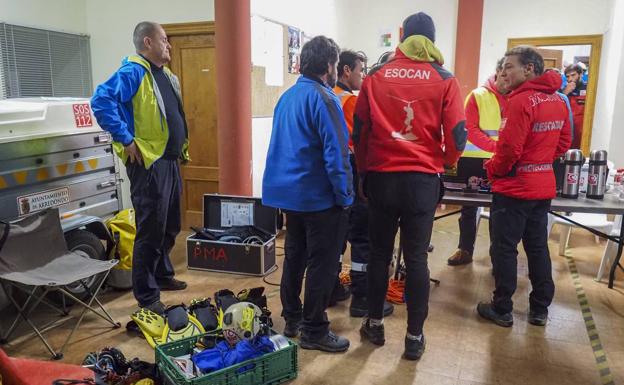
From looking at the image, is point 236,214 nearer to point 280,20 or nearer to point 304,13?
point 280,20

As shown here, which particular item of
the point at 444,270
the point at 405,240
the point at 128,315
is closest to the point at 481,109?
the point at 444,270

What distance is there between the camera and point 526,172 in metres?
2.81

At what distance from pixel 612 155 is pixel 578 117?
117cm

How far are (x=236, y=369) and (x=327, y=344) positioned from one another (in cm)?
62

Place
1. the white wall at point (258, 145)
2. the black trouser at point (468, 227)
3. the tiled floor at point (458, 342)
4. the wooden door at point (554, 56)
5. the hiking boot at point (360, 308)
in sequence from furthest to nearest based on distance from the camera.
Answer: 1. the wooden door at point (554, 56)
2. the white wall at point (258, 145)
3. the black trouser at point (468, 227)
4. the hiking boot at point (360, 308)
5. the tiled floor at point (458, 342)

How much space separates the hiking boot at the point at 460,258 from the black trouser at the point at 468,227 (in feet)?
0.12

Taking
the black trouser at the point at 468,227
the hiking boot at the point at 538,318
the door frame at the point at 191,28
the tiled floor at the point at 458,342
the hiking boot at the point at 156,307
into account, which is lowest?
the tiled floor at the point at 458,342

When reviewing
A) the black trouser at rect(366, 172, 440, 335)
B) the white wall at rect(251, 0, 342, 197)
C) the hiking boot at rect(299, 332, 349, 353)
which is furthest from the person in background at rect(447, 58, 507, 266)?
the white wall at rect(251, 0, 342, 197)

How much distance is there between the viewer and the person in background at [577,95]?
536 cm

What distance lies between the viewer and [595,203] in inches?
122

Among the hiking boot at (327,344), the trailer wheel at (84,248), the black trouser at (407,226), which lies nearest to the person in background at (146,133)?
the trailer wheel at (84,248)

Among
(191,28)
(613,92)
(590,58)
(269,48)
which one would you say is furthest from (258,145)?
(590,58)

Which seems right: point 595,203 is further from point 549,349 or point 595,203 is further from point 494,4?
point 494,4

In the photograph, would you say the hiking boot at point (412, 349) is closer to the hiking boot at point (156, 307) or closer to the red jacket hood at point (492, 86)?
the hiking boot at point (156, 307)
